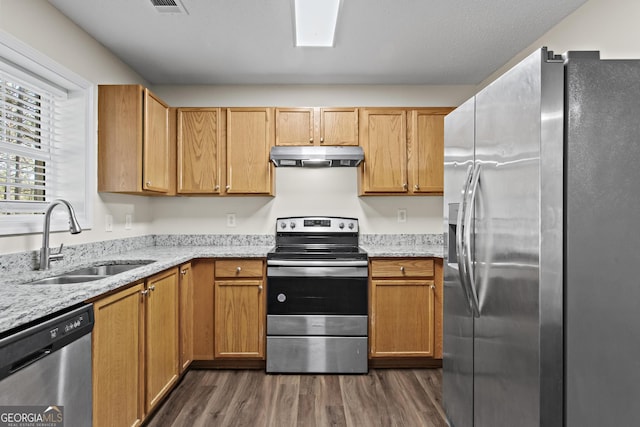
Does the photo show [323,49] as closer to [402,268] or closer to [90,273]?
[402,268]

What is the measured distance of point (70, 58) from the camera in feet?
7.58

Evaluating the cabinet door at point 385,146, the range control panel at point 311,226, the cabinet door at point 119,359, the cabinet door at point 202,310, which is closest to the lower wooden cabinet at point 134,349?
the cabinet door at point 119,359

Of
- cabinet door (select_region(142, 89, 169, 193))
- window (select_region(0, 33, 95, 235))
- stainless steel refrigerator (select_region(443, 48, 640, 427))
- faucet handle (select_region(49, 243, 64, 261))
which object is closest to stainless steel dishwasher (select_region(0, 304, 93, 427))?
faucet handle (select_region(49, 243, 64, 261))

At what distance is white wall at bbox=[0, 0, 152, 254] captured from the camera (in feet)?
6.21

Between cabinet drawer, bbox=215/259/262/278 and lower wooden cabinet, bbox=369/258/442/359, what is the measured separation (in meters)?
0.93

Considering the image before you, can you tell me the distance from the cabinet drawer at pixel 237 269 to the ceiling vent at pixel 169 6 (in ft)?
5.85

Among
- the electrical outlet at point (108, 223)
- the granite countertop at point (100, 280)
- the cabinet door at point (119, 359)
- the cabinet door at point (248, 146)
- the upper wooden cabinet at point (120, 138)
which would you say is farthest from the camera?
the cabinet door at point (248, 146)

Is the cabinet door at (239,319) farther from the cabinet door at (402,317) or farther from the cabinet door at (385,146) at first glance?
the cabinet door at (385,146)

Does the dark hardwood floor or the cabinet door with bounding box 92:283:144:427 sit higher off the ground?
the cabinet door with bounding box 92:283:144:427

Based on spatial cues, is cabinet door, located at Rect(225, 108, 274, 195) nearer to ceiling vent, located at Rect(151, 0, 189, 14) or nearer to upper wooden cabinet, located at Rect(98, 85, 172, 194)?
upper wooden cabinet, located at Rect(98, 85, 172, 194)

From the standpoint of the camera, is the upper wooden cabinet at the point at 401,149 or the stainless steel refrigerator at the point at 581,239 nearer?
the stainless steel refrigerator at the point at 581,239

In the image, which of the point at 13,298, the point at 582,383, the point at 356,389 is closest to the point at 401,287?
the point at 356,389

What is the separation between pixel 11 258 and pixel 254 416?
1.61m

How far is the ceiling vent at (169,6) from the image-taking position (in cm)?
212
